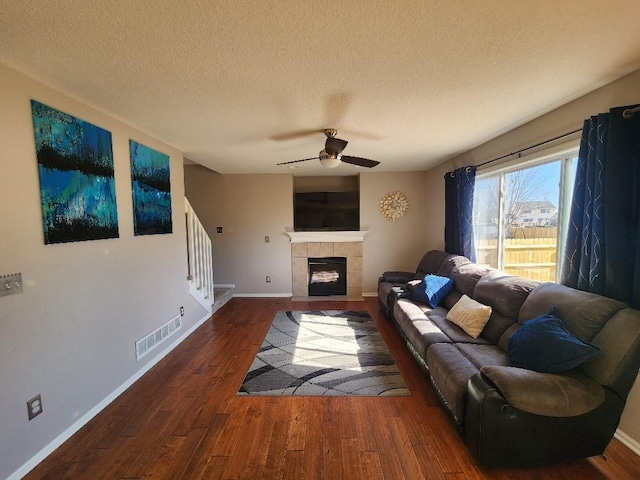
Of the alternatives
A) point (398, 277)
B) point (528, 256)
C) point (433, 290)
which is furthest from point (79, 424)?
point (528, 256)

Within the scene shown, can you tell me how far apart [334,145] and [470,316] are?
213 cm

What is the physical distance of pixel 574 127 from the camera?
2246 mm

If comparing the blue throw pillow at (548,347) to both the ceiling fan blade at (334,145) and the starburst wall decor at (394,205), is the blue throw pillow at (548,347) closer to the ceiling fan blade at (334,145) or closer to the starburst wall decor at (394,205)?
the ceiling fan blade at (334,145)

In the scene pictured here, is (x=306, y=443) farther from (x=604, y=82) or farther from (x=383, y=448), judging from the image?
(x=604, y=82)

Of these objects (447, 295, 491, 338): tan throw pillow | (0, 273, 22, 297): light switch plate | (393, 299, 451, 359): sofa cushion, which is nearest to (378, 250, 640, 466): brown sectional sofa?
(393, 299, 451, 359): sofa cushion

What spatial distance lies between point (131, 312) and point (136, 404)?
793mm

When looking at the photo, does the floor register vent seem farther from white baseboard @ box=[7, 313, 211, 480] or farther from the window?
the window

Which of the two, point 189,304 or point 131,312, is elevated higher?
point 131,312

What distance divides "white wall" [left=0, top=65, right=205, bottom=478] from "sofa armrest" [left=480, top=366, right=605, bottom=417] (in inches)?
112

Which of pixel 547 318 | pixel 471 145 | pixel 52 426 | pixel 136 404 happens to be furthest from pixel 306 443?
pixel 471 145

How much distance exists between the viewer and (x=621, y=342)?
1.59m

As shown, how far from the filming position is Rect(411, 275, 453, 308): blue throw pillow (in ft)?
11.3

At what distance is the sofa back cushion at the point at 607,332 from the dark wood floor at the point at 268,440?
55 cm

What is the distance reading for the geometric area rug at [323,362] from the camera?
8.08 feet
